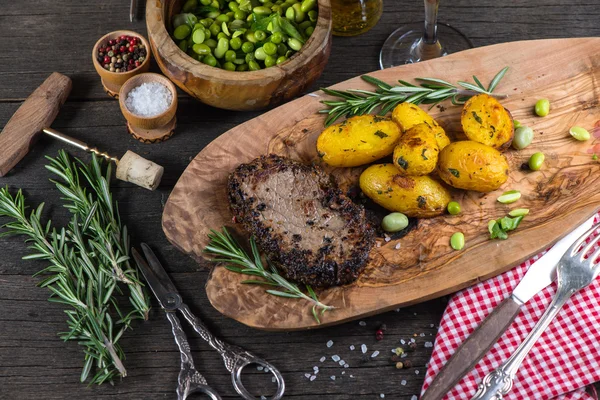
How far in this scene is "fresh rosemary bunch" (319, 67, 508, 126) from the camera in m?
2.95

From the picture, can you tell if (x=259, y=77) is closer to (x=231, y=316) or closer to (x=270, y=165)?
(x=270, y=165)

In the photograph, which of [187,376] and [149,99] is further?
[149,99]

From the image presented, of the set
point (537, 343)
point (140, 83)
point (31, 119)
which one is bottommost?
point (31, 119)

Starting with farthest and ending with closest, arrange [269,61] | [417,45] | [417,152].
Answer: [417,45]
[269,61]
[417,152]

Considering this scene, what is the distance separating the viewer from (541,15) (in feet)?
11.6

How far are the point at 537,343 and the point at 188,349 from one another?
1.31 m

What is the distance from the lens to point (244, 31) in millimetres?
3156

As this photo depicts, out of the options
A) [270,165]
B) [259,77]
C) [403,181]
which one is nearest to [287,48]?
[259,77]

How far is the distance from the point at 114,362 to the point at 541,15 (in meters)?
2.60

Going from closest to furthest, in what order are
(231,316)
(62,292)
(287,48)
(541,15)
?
(231,316)
(62,292)
(287,48)
(541,15)

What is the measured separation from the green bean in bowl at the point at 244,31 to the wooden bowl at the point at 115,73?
0.19m

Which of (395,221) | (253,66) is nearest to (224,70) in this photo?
(253,66)

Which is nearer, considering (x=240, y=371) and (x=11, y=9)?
(x=240, y=371)

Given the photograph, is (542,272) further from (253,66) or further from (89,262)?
(89,262)
